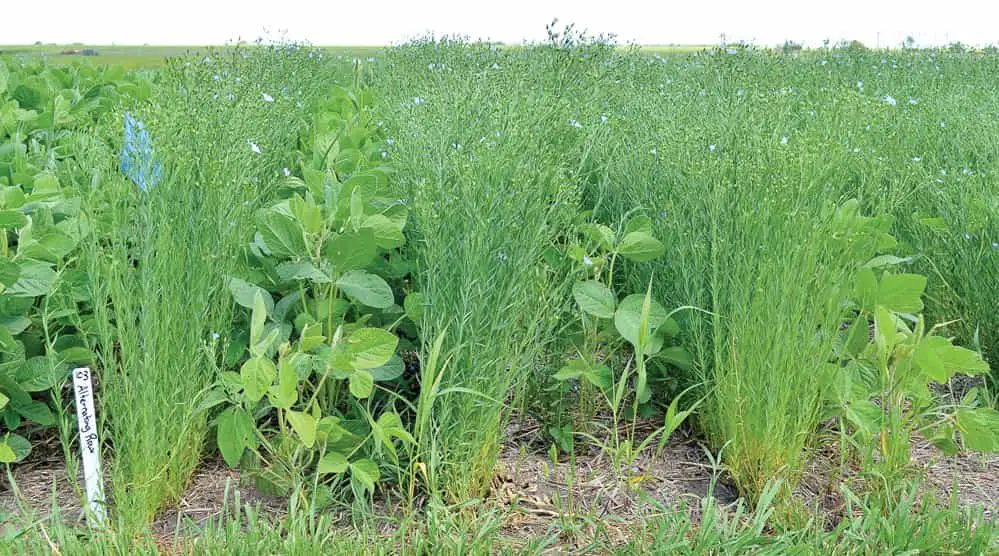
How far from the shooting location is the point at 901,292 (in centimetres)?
240

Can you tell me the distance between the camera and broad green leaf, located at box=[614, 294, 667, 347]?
225cm

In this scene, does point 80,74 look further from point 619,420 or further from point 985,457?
point 985,457

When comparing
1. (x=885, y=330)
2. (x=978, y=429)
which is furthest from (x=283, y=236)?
(x=978, y=429)

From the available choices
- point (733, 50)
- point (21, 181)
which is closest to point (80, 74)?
point (21, 181)

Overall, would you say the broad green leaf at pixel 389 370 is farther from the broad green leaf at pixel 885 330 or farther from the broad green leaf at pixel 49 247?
the broad green leaf at pixel 885 330

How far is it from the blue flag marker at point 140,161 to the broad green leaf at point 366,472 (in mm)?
810

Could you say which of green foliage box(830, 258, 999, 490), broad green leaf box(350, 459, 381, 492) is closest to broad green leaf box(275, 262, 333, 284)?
broad green leaf box(350, 459, 381, 492)

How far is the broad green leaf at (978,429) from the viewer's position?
226cm

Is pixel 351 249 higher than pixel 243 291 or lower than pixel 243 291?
higher

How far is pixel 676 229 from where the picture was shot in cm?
249

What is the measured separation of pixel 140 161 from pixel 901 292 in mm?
2003

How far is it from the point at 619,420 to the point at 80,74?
4.98 m

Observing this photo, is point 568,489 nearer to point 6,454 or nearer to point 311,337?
point 311,337

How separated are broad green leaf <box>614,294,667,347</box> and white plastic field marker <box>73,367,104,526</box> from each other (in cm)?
128
